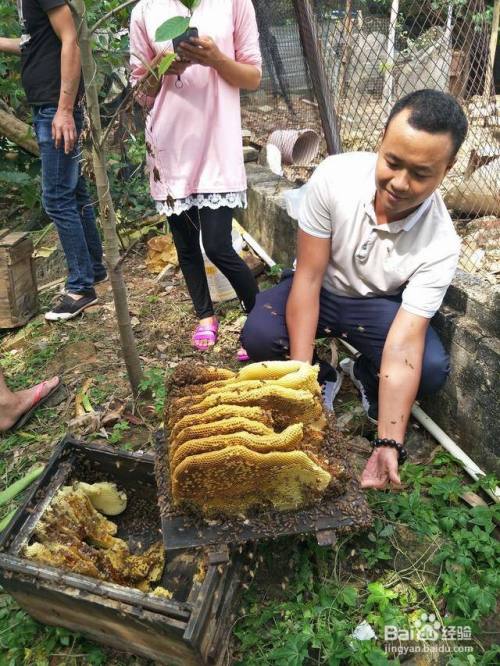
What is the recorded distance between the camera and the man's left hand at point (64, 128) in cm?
324

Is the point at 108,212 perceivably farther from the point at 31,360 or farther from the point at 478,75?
the point at 478,75

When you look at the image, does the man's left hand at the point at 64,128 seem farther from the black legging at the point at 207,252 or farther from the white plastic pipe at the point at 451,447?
the white plastic pipe at the point at 451,447

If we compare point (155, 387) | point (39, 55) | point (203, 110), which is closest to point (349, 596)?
point (155, 387)

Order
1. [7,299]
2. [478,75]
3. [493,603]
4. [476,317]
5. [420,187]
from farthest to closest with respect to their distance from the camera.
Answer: [7,299] → [478,75] → [476,317] → [420,187] → [493,603]

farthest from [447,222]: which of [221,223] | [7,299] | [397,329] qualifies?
[7,299]

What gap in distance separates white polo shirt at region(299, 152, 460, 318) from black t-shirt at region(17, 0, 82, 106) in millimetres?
2008

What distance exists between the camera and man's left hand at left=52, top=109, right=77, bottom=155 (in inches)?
128

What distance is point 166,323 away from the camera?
3.85m

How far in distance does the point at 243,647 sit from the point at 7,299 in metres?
3.01

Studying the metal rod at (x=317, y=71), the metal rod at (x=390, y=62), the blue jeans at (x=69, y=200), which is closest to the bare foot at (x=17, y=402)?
the blue jeans at (x=69, y=200)

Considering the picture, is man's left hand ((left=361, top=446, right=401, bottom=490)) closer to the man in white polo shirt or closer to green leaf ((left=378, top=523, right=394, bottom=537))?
the man in white polo shirt

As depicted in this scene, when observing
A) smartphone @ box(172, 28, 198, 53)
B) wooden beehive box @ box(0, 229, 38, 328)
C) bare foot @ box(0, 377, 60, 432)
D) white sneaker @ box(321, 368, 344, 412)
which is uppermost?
smartphone @ box(172, 28, 198, 53)

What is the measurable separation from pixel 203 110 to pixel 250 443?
1.98 metres

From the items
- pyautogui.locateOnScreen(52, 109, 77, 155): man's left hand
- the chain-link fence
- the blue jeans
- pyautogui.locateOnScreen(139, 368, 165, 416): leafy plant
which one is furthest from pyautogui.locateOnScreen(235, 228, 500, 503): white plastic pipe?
pyautogui.locateOnScreen(52, 109, 77, 155): man's left hand
